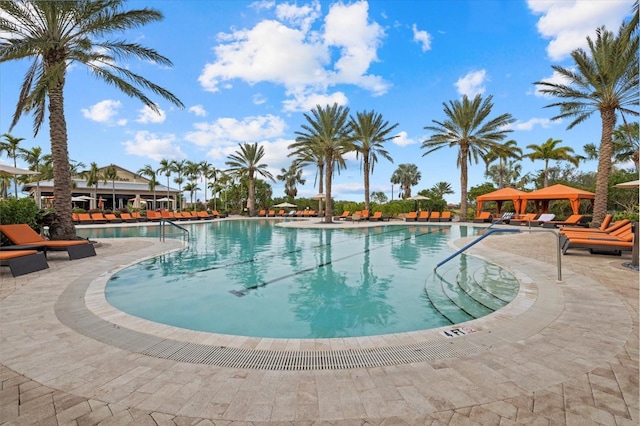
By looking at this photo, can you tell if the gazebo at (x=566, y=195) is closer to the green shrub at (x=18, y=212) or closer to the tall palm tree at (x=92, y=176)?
the green shrub at (x=18, y=212)

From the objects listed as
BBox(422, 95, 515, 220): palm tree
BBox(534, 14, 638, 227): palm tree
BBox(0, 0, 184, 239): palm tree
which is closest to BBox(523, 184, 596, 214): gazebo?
BBox(422, 95, 515, 220): palm tree

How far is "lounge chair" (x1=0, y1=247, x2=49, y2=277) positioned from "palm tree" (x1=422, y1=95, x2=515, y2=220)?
27.3 meters

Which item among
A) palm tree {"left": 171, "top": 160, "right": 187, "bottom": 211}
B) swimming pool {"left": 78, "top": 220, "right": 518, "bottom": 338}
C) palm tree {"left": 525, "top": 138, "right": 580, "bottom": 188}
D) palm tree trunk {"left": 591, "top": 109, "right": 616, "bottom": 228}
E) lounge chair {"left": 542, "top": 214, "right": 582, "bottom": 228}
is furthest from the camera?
palm tree {"left": 171, "top": 160, "right": 187, "bottom": 211}

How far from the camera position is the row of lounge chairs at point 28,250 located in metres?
6.83

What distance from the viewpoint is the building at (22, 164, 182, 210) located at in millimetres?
38850

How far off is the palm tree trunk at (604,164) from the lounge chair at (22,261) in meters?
22.7

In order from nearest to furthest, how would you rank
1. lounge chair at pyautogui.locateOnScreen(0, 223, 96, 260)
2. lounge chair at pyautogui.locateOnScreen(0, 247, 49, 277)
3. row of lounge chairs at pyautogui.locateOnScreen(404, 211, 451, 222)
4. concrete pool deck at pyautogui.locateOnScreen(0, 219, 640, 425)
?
1. concrete pool deck at pyautogui.locateOnScreen(0, 219, 640, 425)
2. lounge chair at pyautogui.locateOnScreen(0, 247, 49, 277)
3. lounge chair at pyautogui.locateOnScreen(0, 223, 96, 260)
4. row of lounge chairs at pyautogui.locateOnScreen(404, 211, 451, 222)

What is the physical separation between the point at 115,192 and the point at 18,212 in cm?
3630

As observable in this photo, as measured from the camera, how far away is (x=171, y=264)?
916cm

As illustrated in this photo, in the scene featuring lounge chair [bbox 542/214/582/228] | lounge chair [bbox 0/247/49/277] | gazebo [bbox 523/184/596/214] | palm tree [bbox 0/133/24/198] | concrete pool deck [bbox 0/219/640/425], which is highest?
palm tree [bbox 0/133/24/198]

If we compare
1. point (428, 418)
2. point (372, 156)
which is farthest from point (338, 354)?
point (372, 156)

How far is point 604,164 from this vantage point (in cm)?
1598

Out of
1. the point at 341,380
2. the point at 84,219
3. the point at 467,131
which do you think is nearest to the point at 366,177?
the point at 467,131

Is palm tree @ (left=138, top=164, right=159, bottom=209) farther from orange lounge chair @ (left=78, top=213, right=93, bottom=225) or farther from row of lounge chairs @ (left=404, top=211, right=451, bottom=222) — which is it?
row of lounge chairs @ (left=404, top=211, right=451, bottom=222)
